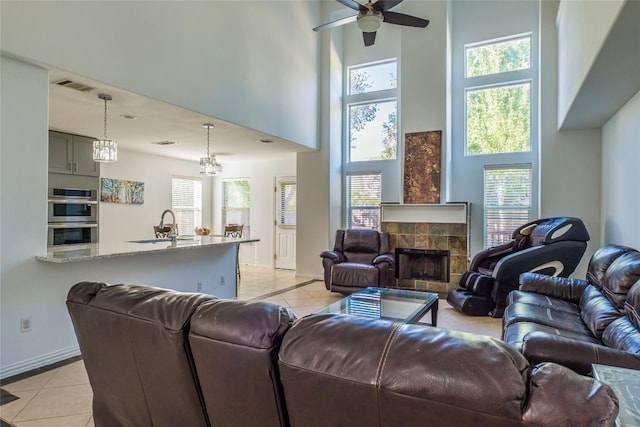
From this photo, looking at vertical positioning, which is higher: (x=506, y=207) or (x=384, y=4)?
(x=384, y=4)

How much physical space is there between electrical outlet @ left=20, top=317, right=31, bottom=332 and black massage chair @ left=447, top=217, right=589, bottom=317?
4.36m

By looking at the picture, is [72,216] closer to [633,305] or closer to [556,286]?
[556,286]

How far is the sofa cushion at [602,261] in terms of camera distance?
9.00 feet

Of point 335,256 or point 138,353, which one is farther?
point 335,256

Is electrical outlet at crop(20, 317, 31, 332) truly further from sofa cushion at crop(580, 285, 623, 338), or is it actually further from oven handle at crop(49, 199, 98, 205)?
sofa cushion at crop(580, 285, 623, 338)

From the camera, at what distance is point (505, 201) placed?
584 centimetres

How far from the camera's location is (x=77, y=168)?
216 inches

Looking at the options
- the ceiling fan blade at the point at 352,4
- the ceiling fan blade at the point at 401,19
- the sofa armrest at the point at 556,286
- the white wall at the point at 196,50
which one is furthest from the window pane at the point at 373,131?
the sofa armrest at the point at 556,286

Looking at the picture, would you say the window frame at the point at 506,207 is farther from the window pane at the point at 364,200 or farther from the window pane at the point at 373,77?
the window pane at the point at 373,77

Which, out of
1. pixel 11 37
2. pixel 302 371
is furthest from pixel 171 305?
pixel 11 37

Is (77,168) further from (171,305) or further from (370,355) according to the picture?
(370,355)

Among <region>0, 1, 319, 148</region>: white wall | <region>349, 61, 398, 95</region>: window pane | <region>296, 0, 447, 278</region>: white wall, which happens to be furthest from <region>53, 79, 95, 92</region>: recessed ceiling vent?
<region>349, 61, 398, 95</region>: window pane

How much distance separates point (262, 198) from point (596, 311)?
6494mm

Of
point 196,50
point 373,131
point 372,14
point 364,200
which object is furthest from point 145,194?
point 372,14
